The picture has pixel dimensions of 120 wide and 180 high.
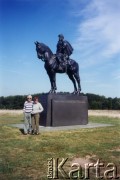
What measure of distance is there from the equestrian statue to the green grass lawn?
3.18 meters

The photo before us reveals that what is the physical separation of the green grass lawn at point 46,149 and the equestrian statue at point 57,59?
3184mm

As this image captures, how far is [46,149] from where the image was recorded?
880cm

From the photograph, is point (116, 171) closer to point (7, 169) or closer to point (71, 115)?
point (7, 169)

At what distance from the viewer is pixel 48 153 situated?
8.27 meters

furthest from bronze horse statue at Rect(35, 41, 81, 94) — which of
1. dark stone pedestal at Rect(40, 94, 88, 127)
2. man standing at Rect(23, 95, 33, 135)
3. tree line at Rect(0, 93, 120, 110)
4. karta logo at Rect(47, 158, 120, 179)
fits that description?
tree line at Rect(0, 93, 120, 110)

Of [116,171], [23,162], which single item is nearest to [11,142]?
[23,162]

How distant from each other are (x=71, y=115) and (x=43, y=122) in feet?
4.54

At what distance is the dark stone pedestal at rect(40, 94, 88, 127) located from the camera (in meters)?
13.8

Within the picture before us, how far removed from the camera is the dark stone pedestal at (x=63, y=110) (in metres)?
13.8

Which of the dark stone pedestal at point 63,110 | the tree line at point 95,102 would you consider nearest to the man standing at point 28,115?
the dark stone pedestal at point 63,110

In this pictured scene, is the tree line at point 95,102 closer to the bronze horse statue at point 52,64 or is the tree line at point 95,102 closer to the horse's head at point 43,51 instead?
the bronze horse statue at point 52,64

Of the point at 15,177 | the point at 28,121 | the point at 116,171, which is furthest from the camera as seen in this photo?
the point at 28,121

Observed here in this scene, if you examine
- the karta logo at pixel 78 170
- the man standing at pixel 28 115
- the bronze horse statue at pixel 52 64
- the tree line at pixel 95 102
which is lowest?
the karta logo at pixel 78 170

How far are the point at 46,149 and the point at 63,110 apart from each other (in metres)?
5.44
